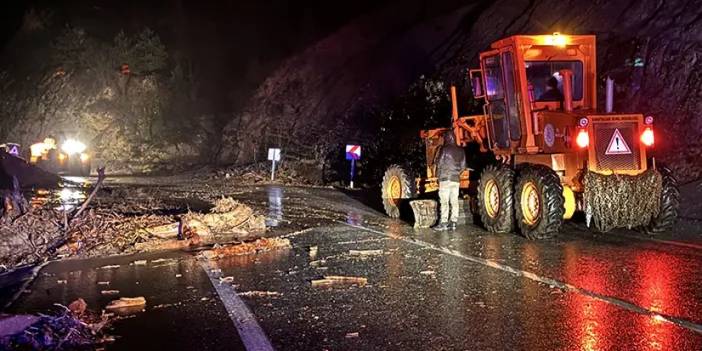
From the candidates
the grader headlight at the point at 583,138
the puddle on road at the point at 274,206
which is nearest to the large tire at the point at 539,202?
the grader headlight at the point at 583,138

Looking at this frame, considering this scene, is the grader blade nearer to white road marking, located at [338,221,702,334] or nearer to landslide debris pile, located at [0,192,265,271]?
white road marking, located at [338,221,702,334]

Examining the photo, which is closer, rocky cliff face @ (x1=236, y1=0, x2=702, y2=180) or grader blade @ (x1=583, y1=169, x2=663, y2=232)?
grader blade @ (x1=583, y1=169, x2=663, y2=232)

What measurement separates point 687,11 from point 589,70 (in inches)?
416

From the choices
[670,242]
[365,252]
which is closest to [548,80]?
[670,242]

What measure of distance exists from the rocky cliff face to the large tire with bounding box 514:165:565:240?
6.73m

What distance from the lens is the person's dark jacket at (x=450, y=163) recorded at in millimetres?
12414

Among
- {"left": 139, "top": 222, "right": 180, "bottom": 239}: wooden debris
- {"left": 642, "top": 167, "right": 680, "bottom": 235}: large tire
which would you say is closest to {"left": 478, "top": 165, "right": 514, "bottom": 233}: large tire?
{"left": 642, "top": 167, "right": 680, "bottom": 235}: large tire

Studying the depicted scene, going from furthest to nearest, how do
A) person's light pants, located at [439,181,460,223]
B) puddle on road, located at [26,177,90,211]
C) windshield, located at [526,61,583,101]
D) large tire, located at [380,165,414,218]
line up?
1. puddle on road, located at [26,177,90,211]
2. large tire, located at [380,165,414,218]
3. person's light pants, located at [439,181,460,223]
4. windshield, located at [526,61,583,101]

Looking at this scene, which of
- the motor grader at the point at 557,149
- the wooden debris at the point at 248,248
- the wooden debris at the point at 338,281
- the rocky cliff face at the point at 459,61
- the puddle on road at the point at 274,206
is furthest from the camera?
the rocky cliff face at the point at 459,61

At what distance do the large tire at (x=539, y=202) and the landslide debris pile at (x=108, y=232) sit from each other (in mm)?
5211

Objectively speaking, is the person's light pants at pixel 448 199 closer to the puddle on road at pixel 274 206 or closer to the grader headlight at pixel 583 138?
the grader headlight at pixel 583 138

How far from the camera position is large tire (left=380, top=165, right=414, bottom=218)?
14.8 m

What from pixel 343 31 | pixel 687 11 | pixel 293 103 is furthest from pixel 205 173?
pixel 687 11

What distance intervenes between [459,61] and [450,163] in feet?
60.6
